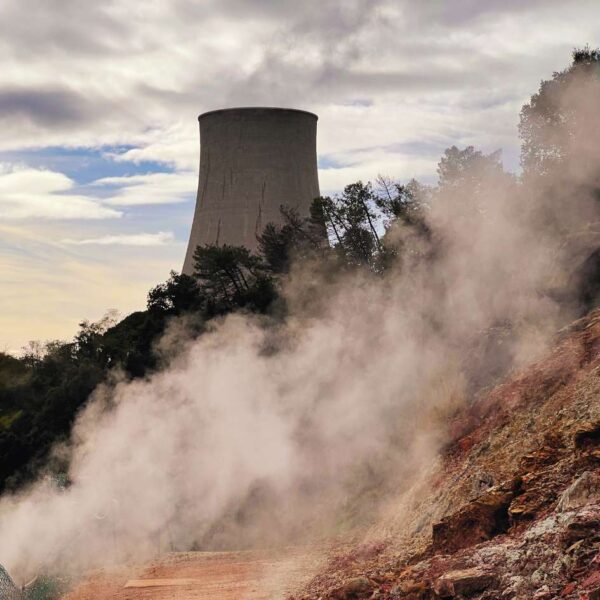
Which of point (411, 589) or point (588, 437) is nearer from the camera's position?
point (411, 589)

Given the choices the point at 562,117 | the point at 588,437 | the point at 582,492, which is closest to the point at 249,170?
the point at 562,117

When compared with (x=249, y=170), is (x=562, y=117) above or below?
below

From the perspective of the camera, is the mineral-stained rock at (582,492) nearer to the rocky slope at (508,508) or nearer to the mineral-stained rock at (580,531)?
the rocky slope at (508,508)

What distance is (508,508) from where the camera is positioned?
42.5ft

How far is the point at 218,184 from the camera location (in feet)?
156

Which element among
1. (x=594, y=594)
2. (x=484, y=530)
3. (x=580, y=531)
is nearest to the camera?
(x=594, y=594)

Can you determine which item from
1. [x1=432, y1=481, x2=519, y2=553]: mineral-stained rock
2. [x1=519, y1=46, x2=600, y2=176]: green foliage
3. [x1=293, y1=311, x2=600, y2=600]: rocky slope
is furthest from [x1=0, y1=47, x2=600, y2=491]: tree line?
[x1=432, y1=481, x2=519, y2=553]: mineral-stained rock

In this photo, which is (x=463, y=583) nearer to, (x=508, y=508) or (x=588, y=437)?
(x=508, y=508)

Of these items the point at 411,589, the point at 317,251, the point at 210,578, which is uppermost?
the point at 317,251

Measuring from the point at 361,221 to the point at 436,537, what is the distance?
27.7m

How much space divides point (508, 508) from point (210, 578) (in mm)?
6236

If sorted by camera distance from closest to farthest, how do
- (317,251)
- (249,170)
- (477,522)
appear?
(477,522) → (317,251) → (249,170)

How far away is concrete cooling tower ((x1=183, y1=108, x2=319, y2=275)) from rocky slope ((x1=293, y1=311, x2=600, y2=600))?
28.8m

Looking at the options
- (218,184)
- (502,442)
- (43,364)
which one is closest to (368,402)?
(502,442)
